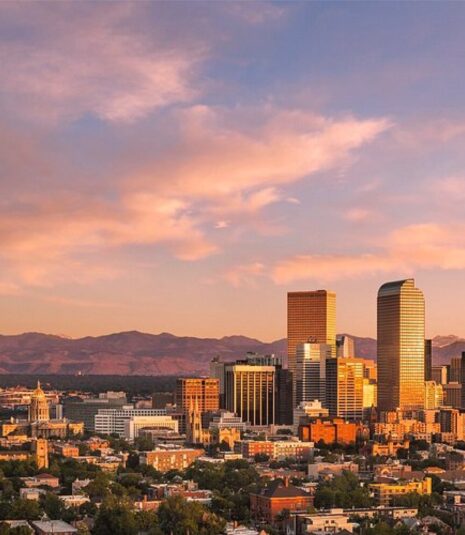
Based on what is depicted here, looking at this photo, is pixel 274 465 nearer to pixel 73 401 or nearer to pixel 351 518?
pixel 351 518

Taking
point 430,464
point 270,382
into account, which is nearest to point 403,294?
point 270,382

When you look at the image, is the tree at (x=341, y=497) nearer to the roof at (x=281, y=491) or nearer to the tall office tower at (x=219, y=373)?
the roof at (x=281, y=491)

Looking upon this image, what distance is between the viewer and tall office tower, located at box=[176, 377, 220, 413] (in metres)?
173

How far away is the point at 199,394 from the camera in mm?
174250

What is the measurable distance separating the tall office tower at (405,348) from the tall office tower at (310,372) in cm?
1283

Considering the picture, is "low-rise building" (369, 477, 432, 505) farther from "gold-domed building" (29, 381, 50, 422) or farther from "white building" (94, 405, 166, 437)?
"white building" (94, 405, 166, 437)

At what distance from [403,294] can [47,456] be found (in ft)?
324

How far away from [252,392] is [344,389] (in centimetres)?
1353

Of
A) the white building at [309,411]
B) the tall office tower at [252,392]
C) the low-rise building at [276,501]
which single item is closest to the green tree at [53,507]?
the low-rise building at [276,501]

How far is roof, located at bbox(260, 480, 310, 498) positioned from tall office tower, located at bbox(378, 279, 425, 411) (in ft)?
379

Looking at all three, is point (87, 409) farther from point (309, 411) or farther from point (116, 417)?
point (309, 411)

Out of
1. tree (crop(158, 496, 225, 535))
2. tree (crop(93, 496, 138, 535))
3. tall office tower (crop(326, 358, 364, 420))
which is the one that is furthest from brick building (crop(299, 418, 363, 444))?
tree (crop(93, 496, 138, 535))

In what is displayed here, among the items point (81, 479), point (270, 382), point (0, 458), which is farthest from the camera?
point (270, 382)

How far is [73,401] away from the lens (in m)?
192
